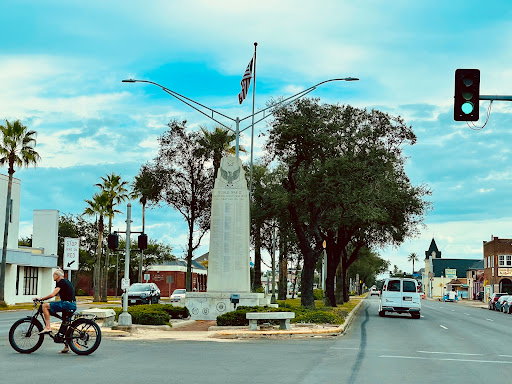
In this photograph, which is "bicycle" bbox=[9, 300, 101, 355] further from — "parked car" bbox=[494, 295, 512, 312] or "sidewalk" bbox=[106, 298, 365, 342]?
"parked car" bbox=[494, 295, 512, 312]

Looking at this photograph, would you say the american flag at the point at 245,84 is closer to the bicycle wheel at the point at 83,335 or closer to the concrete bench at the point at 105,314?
the concrete bench at the point at 105,314

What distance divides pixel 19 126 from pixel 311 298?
22.8m

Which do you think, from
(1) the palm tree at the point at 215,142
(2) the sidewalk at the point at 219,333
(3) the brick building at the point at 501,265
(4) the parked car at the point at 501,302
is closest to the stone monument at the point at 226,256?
(2) the sidewalk at the point at 219,333

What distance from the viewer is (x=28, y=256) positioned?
57.5 m

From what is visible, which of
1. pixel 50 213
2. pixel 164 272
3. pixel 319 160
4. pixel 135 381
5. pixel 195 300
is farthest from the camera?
pixel 164 272

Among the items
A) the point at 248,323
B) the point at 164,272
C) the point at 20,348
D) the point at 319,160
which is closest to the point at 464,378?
the point at 20,348

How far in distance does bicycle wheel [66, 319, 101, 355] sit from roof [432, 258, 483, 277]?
6181 inches

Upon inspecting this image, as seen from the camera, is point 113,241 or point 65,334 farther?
point 113,241

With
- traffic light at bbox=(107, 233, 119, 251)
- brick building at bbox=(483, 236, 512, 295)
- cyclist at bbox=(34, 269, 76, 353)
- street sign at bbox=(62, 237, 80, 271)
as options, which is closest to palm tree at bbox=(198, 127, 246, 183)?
street sign at bbox=(62, 237, 80, 271)

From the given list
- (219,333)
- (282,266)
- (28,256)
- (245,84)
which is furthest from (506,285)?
(219,333)

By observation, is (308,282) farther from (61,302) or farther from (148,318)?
(61,302)

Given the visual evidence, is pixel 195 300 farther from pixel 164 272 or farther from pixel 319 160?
pixel 164 272

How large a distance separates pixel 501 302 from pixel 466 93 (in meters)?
52.1

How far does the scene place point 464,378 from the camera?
12.7 meters
